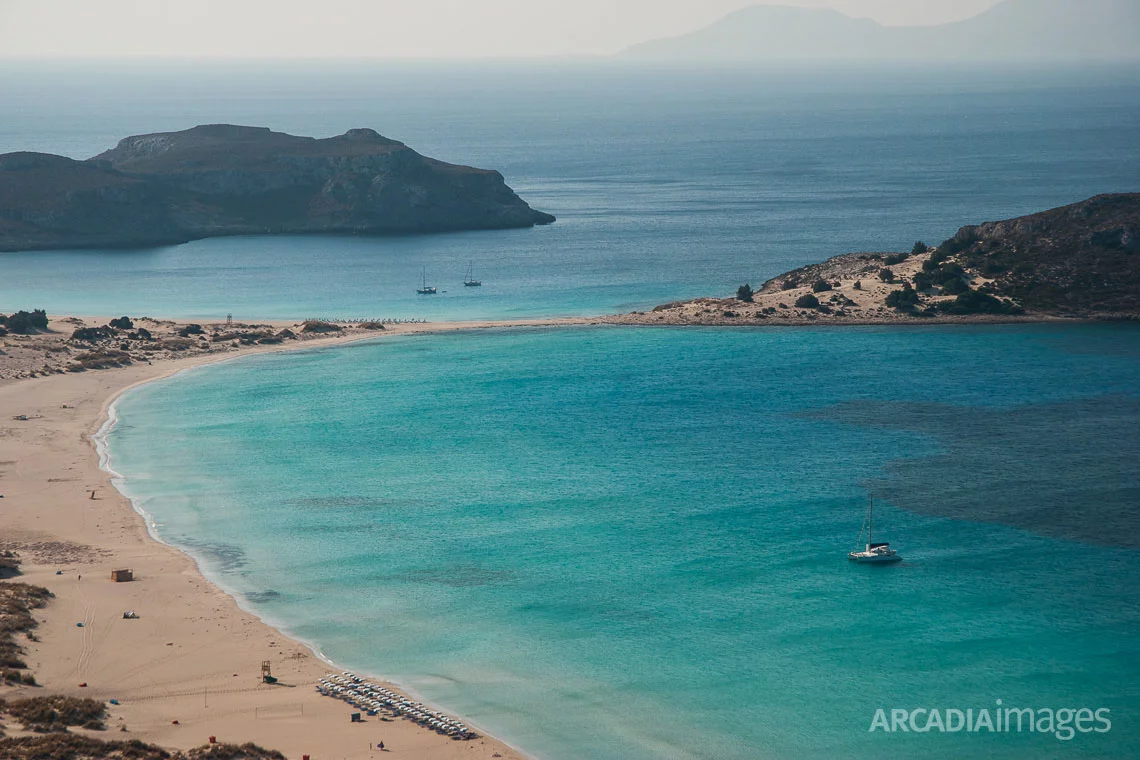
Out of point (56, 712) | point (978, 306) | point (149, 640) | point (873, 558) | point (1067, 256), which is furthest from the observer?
point (1067, 256)

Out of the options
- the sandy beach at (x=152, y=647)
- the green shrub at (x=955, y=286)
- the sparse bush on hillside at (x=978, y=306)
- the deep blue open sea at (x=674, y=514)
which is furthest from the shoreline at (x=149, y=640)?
the green shrub at (x=955, y=286)

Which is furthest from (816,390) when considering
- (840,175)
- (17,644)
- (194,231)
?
(840,175)

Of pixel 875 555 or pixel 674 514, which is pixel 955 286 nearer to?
pixel 674 514

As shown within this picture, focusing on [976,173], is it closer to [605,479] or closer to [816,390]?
[816,390]

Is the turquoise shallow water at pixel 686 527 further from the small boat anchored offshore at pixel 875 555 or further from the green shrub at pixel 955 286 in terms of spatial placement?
the green shrub at pixel 955 286

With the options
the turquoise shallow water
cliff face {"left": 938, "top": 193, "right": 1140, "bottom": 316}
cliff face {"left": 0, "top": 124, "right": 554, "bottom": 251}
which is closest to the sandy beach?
the turquoise shallow water

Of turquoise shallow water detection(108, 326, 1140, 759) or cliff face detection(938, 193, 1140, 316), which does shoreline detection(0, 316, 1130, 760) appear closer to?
turquoise shallow water detection(108, 326, 1140, 759)

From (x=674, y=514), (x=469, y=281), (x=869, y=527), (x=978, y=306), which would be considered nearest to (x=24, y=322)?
(x=469, y=281)
